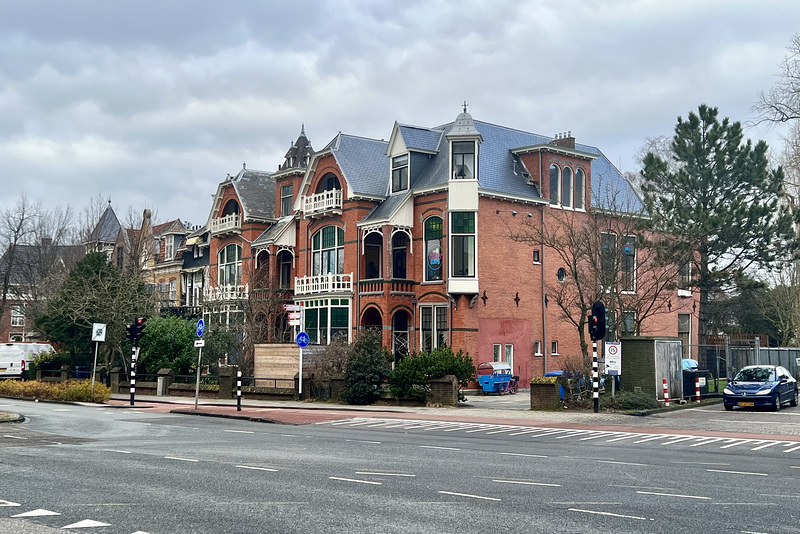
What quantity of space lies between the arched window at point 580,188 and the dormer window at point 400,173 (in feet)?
30.2

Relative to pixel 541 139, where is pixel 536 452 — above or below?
below

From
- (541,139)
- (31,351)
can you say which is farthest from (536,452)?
(31,351)

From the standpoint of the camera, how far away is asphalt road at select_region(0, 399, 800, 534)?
9.00 meters

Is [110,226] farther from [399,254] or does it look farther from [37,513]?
[37,513]

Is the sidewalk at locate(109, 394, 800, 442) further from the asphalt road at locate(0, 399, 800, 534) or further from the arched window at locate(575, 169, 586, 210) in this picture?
the arched window at locate(575, 169, 586, 210)

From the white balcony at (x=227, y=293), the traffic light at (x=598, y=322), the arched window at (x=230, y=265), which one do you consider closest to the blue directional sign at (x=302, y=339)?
the traffic light at (x=598, y=322)

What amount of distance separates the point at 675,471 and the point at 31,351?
50.3 meters

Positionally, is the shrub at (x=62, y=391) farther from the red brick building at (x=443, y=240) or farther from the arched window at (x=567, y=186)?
the arched window at (x=567, y=186)

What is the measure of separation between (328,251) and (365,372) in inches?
629

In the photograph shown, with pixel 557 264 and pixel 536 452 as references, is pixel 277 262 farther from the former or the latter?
pixel 536 452

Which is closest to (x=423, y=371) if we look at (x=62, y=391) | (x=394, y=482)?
(x=62, y=391)

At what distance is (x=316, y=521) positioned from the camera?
892 centimetres

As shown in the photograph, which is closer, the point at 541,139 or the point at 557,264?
the point at 557,264

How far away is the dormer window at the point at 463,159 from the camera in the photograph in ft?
134
